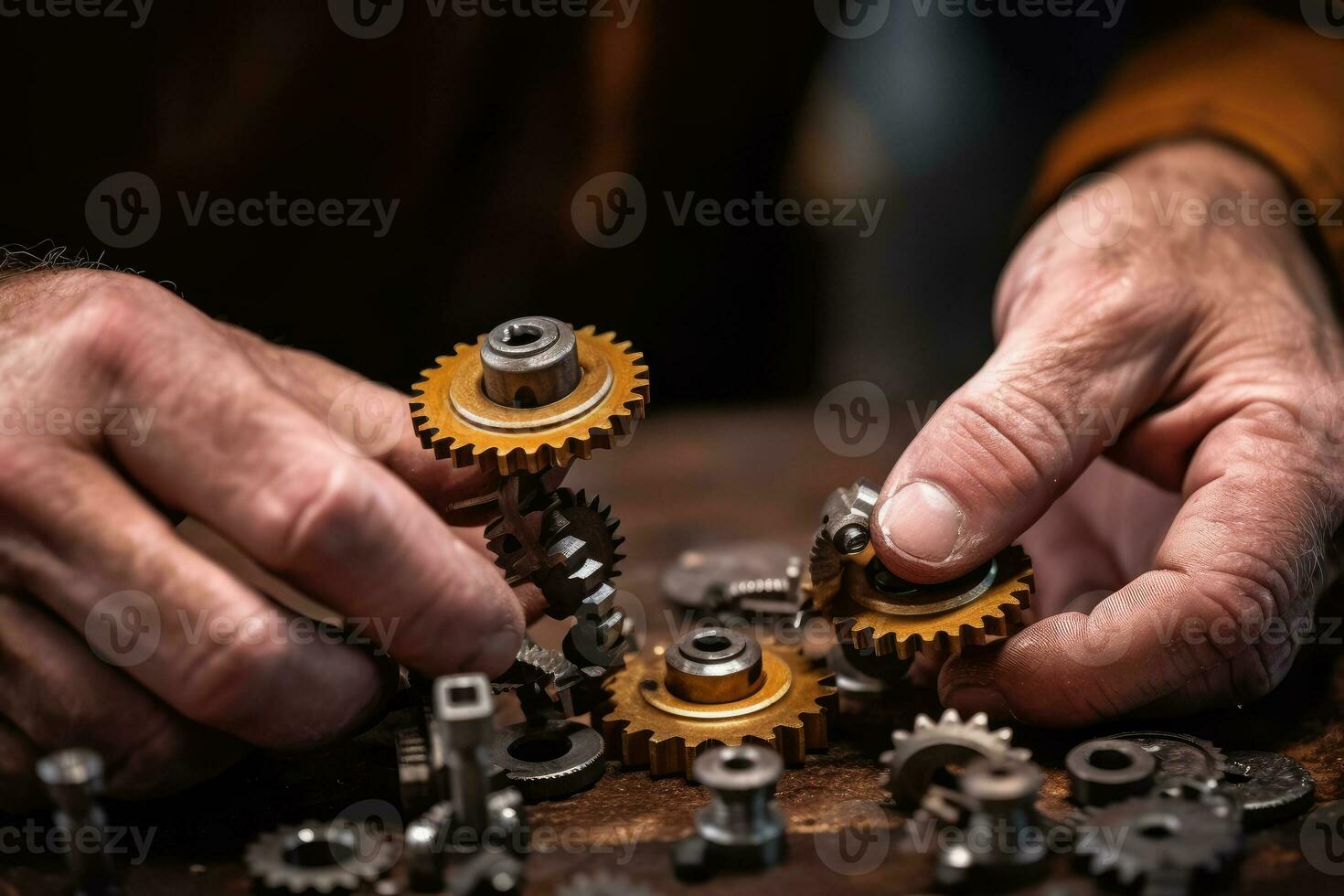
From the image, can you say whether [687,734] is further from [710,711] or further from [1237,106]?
[1237,106]

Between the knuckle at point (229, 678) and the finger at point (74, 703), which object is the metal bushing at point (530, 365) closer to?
the knuckle at point (229, 678)

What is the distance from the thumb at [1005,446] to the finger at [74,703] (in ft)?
4.01

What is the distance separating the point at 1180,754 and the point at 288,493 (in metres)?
1.45

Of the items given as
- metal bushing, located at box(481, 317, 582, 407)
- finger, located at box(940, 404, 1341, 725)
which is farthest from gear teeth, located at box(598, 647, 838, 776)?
metal bushing, located at box(481, 317, 582, 407)

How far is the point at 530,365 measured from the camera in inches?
83.8

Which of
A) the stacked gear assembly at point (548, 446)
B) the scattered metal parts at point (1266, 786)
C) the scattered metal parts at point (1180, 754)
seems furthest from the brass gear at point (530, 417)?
the scattered metal parts at point (1266, 786)

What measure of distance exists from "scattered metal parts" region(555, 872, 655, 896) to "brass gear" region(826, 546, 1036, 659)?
26.3 inches

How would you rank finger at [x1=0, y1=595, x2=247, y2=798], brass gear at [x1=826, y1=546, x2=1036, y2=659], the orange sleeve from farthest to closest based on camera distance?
the orange sleeve < brass gear at [x1=826, y1=546, x2=1036, y2=659] < finger at [x1=0, y1=595, x2=247, y2=798]

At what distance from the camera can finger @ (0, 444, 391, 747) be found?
1976 mm

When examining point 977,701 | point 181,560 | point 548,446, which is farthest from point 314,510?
point 977,701

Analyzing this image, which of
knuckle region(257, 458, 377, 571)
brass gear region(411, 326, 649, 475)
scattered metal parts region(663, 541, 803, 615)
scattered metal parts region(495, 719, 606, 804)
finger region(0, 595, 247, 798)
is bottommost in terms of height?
scattered metal parts region(495, 719, 606, 804)

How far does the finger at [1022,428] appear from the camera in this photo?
7.45 ft

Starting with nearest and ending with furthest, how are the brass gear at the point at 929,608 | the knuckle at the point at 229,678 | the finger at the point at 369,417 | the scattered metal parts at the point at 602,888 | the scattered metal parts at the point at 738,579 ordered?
the scattered metal parts at the point at 602,888
the knuckle at the point at 229,678
the brass gear at the point at 929,608
the finger at the point at 369,417
the scattered metal parts at the point at 738,579

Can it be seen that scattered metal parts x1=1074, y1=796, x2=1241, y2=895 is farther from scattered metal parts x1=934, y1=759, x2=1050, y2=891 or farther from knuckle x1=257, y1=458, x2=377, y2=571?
knuckle x1=257, y1=458, x2=377, y2=571
